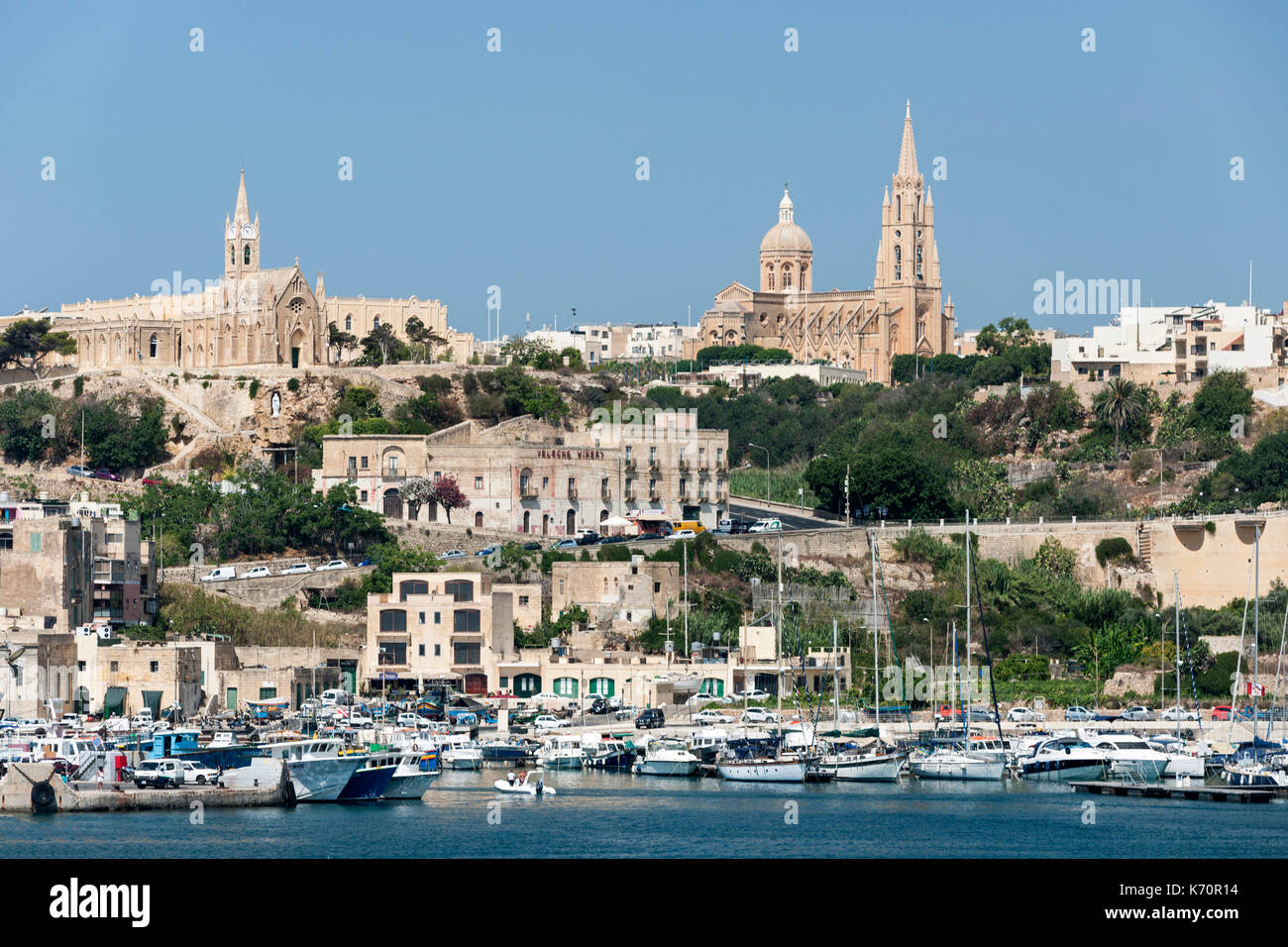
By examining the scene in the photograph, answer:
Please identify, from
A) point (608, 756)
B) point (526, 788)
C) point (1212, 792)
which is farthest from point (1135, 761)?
point (526, 788)

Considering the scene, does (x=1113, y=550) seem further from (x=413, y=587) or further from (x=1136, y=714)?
(x=413, y=587)

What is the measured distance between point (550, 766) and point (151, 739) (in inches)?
348

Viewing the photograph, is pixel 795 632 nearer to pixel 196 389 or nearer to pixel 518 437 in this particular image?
pixel 518 437

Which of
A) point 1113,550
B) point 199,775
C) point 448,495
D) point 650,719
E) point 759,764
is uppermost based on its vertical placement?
point 448,495

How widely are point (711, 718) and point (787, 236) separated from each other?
89757mm

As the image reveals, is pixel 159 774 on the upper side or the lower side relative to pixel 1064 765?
upper

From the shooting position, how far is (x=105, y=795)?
36.6 metres

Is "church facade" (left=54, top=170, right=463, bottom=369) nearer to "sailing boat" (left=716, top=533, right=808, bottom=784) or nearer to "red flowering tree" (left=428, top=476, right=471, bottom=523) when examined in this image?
"red flowering tree" (left=428, top=476, right=471, bottom=523)

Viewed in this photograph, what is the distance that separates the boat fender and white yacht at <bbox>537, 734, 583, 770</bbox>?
12.8m

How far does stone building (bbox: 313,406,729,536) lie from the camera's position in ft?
237

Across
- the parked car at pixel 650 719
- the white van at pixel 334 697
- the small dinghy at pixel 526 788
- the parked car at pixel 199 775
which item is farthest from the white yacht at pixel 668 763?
the white van at pixel 334 697

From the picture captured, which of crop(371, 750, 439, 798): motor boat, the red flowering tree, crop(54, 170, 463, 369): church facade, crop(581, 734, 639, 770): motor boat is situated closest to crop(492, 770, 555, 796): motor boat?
crop(371, 750, 439, 798): motor boat

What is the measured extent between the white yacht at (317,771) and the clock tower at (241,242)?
5425 centimetres
